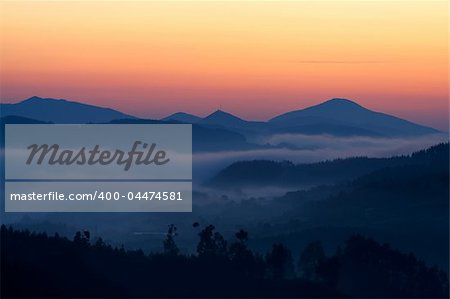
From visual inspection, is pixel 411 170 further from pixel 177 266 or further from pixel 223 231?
pixel 177 266

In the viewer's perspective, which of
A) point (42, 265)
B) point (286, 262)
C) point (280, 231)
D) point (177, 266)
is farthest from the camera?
point (280, 231)

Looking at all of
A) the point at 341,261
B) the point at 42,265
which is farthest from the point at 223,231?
the point at 42,265

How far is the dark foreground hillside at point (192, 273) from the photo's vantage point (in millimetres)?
59438

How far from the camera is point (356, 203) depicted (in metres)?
171

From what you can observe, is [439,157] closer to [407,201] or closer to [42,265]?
[407,201]

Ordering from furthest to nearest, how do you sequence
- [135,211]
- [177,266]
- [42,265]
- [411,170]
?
1. [135,211]
2. [411,170]
3. [177,266]
4. [42,265]

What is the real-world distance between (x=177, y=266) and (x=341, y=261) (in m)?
19.1

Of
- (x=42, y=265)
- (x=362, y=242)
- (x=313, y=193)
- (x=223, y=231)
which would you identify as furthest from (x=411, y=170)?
(x=42, y=265)

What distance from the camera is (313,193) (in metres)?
187

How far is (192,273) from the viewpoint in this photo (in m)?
69.4

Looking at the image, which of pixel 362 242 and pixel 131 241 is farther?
pixel 131 241

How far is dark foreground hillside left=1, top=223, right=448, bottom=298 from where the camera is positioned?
2340 inches

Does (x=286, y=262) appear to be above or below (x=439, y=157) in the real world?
below

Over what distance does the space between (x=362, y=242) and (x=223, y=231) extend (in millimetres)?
48100
